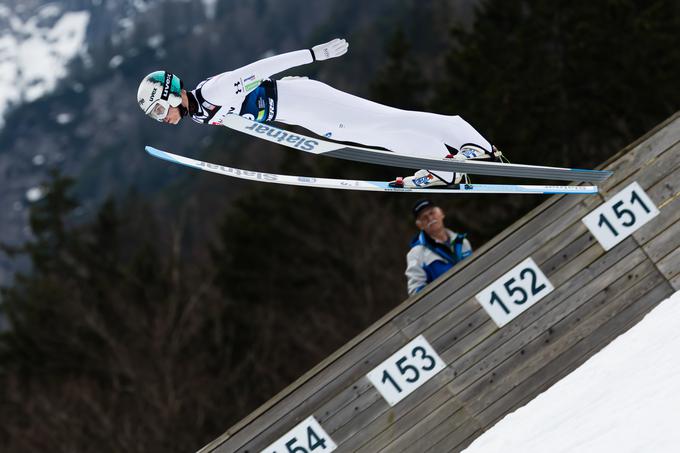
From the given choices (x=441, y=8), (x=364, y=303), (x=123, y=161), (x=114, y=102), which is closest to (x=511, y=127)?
(x=364, y=303)

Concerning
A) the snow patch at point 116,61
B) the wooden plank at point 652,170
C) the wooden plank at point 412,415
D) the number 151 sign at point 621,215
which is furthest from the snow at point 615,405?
the snow patch at point 116,61

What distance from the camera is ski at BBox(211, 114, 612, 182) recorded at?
581 cm

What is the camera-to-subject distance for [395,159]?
5.91m

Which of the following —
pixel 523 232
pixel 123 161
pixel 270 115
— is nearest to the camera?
pixel 270 115

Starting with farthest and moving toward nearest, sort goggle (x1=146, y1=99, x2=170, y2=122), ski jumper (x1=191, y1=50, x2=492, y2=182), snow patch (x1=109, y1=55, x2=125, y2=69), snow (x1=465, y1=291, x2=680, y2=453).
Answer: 1. snow patch (x1=109, y1=55, x2=125, y2=69)
2. ski jumper (x1=191, y1=50, x2=492, y2=182)
3. goggle (x1=146, y1=99, x2=170, y2=122)
4. snow (x1=465, y1=291, x2=680, y2=453)

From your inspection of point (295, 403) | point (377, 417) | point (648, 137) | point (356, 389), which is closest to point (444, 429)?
point (377, 417)

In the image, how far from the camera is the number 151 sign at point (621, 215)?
20.2ft

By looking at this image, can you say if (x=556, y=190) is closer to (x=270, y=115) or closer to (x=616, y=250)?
(x=616, y=250)

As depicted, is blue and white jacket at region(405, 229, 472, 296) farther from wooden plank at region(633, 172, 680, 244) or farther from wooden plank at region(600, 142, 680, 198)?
wooden plank at region(633, 172, 680, 244)

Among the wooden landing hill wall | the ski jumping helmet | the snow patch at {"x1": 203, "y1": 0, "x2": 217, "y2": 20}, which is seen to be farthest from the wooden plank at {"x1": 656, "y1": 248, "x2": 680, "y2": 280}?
the snow patch at {"x1": 203, "y1": 0, "x2": 217, "y2": 20}

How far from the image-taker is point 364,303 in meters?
21.2

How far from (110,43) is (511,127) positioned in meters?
144

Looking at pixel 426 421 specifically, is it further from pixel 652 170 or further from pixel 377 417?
pixel 652 170

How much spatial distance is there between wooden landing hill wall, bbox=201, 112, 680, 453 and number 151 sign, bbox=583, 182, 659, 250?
0.02m
